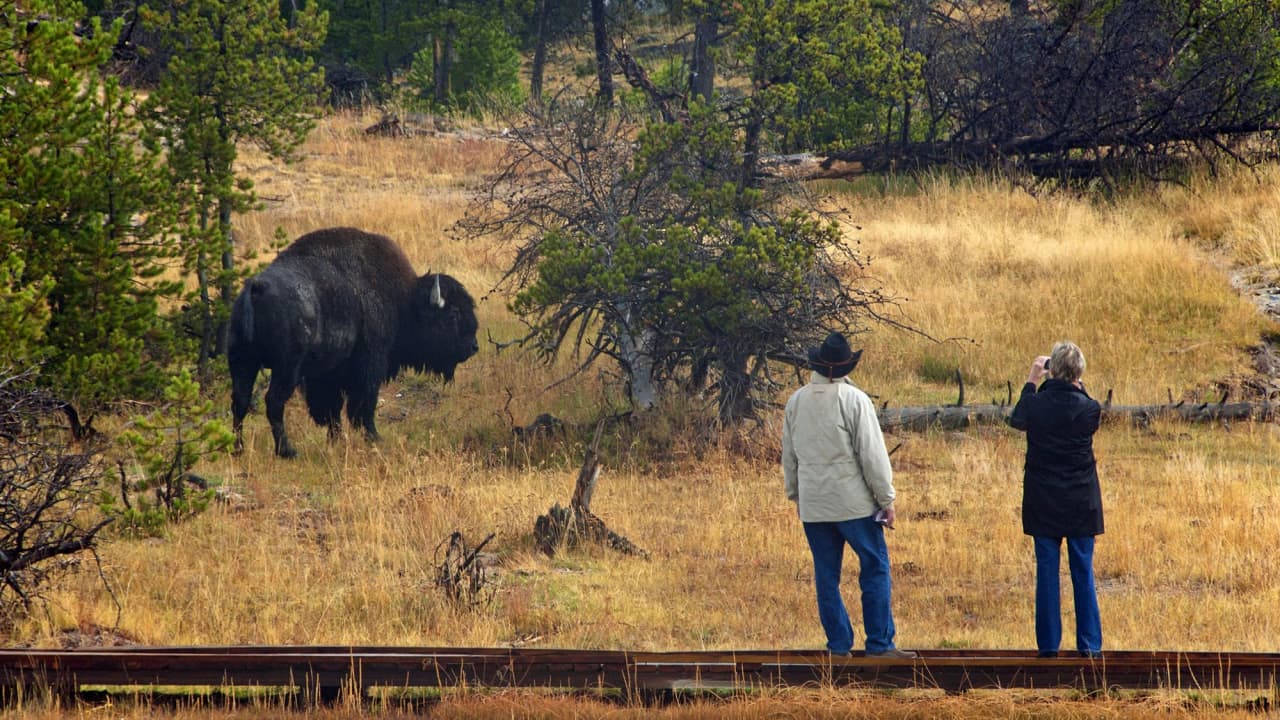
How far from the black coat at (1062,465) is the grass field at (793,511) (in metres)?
1.01

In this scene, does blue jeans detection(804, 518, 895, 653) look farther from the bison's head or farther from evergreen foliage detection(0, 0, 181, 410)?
the bison's head

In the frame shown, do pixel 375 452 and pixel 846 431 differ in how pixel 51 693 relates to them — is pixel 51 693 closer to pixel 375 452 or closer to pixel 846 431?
pixel 846 431

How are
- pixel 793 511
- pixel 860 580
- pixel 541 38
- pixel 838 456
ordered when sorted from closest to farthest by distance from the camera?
pixel 860 580 → pixel 838 456 → pixel 793 511 → pixel 541 38

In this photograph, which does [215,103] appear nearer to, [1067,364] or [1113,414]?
[1113,414]

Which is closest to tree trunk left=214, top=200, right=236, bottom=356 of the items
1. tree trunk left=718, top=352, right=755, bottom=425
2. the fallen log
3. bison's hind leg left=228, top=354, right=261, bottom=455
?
bison's hind leg left=228, top=354, right=261, bottom=455

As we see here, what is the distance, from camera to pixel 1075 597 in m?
6.56

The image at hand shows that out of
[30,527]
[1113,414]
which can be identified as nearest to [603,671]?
[30,527]

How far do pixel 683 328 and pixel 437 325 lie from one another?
9.29 ft

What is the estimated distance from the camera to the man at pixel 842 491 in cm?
640

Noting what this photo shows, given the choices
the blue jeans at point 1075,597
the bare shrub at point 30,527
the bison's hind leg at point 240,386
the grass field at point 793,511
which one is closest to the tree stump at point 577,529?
the grass field at point 793,511

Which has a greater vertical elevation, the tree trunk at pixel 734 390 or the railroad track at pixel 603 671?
the tree trunk at pixel 734 390

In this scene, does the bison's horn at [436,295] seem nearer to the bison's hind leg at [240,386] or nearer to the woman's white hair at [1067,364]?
the bison's hind leg at [240,386]

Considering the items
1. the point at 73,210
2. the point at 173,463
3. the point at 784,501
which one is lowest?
the point at 784,501

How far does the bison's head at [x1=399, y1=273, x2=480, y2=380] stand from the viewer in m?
14.1
